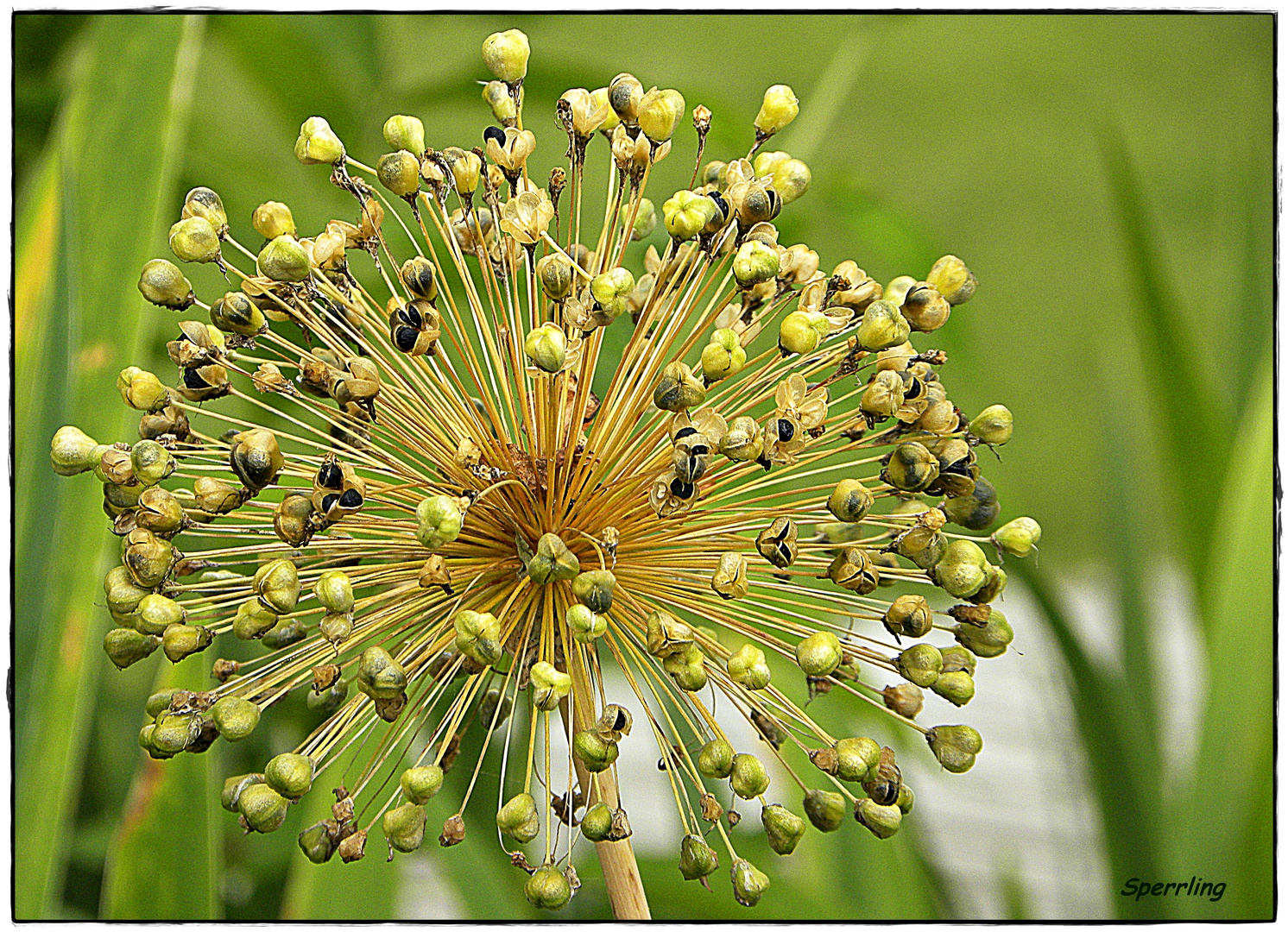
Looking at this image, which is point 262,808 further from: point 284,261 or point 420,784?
point 284,261

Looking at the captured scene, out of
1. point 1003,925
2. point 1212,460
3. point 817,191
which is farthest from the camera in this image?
point 817,191

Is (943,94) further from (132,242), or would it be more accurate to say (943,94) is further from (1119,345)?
(132,242)

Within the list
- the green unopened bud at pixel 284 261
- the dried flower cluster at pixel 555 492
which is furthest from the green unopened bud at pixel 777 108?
the green unopened bud at pixel 284 261

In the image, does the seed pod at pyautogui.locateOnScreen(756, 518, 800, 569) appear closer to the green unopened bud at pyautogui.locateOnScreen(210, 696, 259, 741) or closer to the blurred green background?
the green unopened bud at pyautogui.locateOnScreen(210, 696, 259, 741)

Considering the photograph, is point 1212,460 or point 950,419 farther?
point 1212,460

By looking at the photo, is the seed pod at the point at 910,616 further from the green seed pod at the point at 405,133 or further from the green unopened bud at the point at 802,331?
the green seed pod at the point at 405,133

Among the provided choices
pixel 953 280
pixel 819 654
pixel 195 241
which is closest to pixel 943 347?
pixel 953 280

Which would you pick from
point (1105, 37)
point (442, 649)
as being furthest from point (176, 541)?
point (1105, 37)
